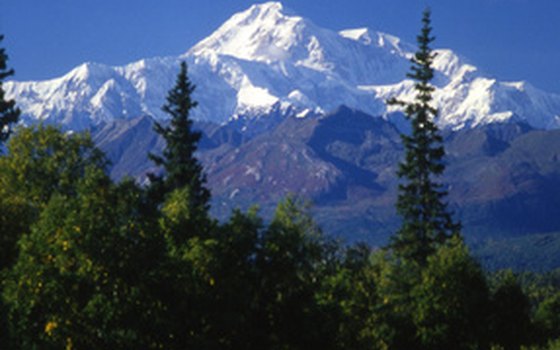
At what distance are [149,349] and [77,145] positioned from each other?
31.6 meters

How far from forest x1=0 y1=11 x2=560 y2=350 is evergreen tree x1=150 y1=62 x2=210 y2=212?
28 cm

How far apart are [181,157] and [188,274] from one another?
35183 millimetres

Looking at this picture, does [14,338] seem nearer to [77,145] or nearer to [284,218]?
[284,218]

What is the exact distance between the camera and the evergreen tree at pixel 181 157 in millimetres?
73875

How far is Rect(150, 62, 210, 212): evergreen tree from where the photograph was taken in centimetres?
7388

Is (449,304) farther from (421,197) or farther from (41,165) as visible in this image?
(41,165)

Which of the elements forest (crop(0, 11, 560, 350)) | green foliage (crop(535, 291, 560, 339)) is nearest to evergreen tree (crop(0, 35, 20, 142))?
forest (crop(0, 11, 560, 350))

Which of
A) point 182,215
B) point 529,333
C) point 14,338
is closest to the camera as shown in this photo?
point 14,338

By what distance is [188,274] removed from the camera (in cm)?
4128

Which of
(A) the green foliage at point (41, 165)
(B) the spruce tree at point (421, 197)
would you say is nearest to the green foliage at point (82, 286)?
(A) the green foliage at point (41, 165)

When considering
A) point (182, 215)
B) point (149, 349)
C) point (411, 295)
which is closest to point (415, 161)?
point (411, 295)

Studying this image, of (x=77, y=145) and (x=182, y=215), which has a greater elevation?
(x=77, y=145)

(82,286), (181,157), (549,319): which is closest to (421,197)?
(181,157)

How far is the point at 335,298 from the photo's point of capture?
5003cm
